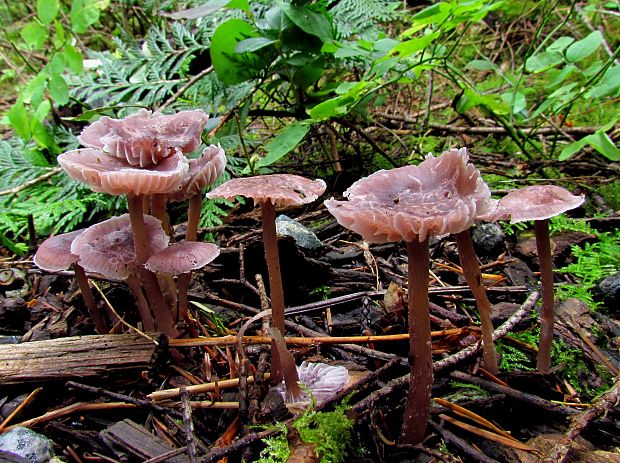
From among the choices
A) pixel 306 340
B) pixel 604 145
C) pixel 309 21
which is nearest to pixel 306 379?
pixel 306 340

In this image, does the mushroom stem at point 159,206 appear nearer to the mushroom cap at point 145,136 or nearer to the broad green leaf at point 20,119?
the mushroom cap at point 145,136

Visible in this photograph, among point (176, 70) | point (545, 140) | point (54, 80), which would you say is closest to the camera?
point (54, 80)

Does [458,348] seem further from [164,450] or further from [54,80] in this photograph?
[54,80]

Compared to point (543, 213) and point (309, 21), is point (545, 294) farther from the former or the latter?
point (309, 21)

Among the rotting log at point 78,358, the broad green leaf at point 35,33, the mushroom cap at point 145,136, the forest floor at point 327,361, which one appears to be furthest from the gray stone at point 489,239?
the broad green leaf at point 35,33

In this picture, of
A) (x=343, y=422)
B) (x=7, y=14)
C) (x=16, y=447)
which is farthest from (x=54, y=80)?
(x=7, y=14)

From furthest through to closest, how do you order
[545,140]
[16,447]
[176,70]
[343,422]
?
[545,140], [176,70], [16,447], [343,422]
